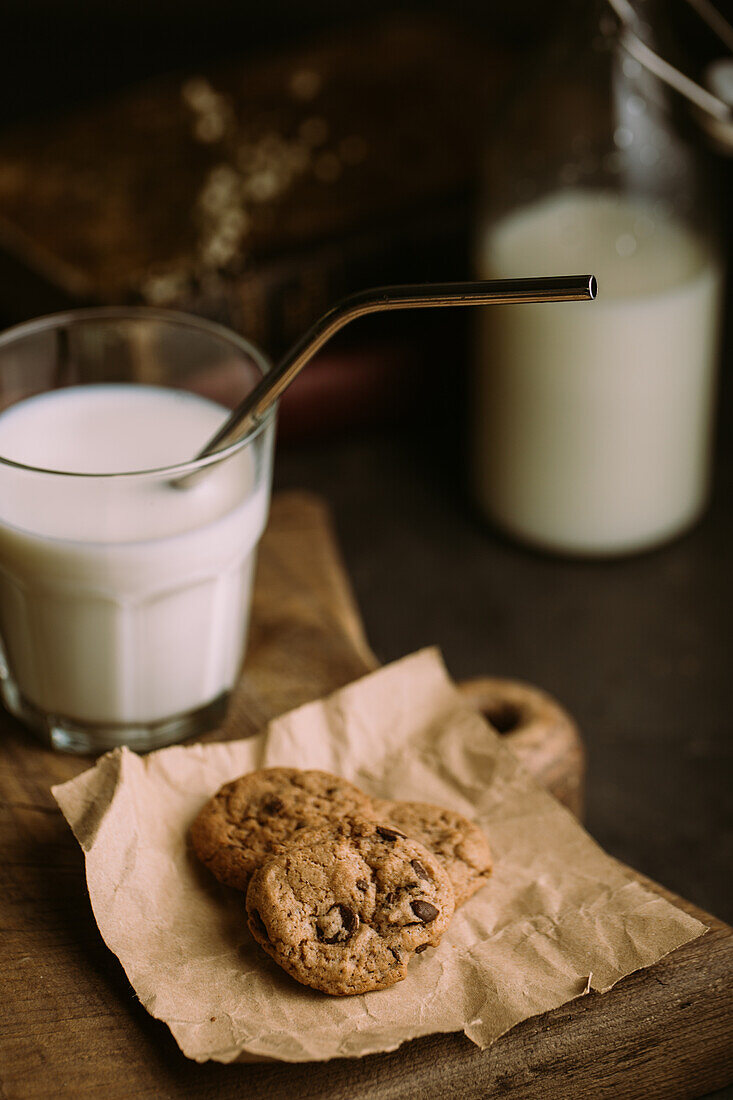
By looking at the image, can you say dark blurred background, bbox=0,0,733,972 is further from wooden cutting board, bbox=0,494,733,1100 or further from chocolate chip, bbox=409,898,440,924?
chocolate chip, bbox=409,898,440,924

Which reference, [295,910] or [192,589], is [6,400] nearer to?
[192,589]

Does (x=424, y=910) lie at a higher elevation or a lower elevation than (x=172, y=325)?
lower

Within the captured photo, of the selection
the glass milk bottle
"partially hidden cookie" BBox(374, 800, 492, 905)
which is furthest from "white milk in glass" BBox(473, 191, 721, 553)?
"partially hidden cookie" BBox(374, 800, 492, 905)

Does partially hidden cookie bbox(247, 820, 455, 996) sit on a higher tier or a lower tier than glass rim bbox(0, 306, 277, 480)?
lower

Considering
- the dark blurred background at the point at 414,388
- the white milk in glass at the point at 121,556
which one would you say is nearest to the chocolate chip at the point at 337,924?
the white milk in glass at the point at 121,556

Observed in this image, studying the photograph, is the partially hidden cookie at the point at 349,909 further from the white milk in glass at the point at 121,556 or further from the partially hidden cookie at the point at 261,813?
the white milk in glass at the point at 121,556

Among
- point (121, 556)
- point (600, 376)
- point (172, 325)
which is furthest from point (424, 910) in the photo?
point (600, 376)

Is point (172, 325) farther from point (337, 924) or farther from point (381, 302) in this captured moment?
point (337, 924)
